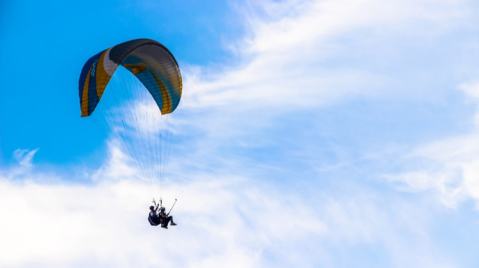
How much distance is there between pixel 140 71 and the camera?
5953cm

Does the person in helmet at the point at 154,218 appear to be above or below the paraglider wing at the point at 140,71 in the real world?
below

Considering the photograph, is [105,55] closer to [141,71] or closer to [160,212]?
[141,71]

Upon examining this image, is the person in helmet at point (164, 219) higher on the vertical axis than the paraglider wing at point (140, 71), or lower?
lower

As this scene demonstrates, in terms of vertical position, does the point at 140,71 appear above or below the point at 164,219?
above

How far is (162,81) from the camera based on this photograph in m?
58.8

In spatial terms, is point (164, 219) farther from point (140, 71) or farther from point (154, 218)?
point (140, 71)

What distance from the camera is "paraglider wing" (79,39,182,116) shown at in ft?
181

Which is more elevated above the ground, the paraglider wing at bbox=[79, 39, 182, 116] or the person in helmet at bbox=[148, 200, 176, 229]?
the paraglider wing at bbox=[79, 39, 182, 116]

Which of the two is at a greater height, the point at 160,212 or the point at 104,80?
the point at 104,80

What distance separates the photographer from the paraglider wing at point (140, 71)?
55.1 meters

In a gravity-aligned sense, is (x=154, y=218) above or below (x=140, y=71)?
below

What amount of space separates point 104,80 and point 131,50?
8.65 ft

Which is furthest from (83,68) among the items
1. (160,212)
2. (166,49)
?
(160,212)

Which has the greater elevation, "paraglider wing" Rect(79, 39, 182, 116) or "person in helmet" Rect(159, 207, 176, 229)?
"paraglider wing" Rect(79, 39, 182, 116)
